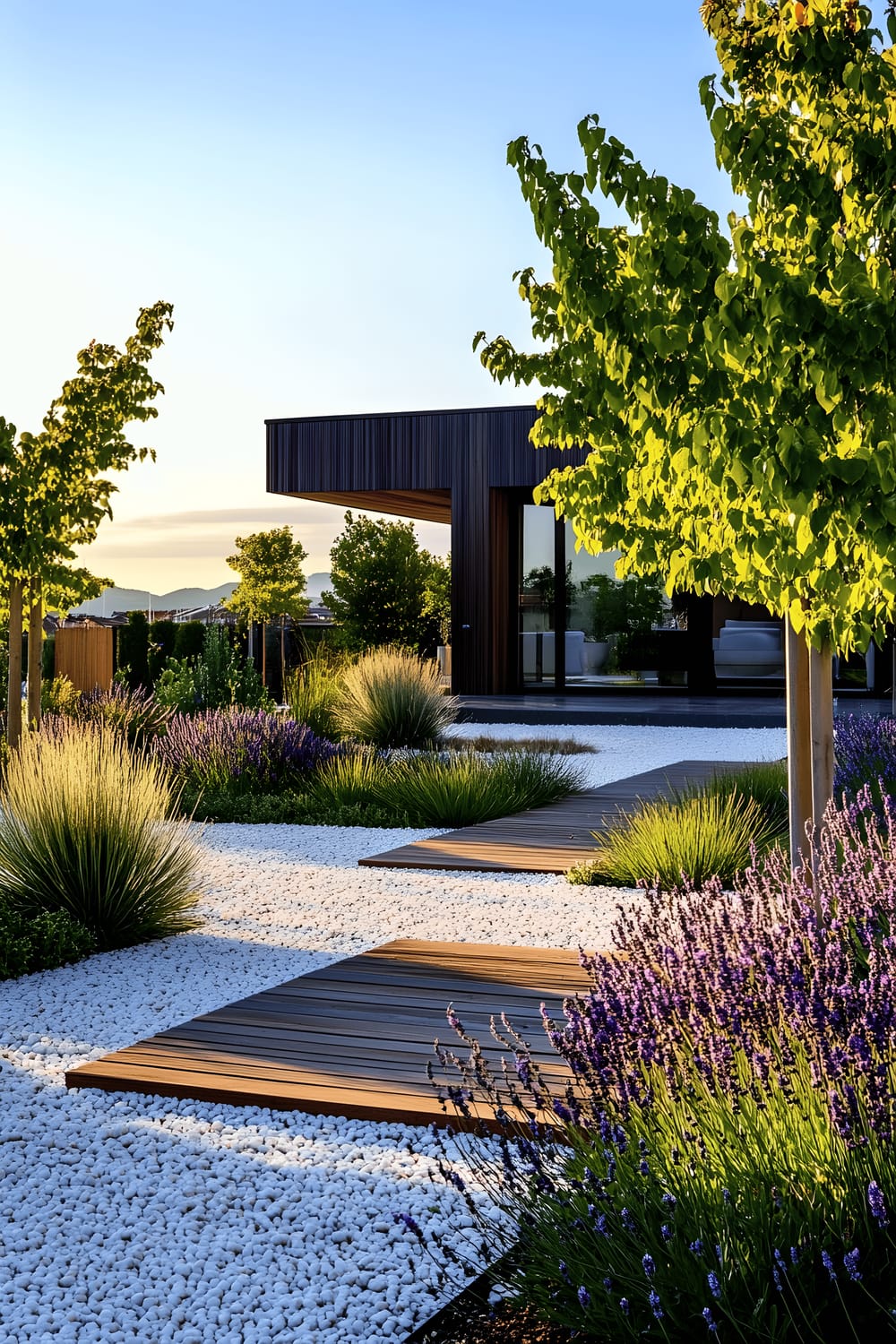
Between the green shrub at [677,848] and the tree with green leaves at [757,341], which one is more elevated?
the tree with green leaves at [757,341]

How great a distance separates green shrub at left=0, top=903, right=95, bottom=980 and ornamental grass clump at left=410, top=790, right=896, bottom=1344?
2663mm

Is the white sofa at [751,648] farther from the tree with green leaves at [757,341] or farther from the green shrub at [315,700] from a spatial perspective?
the tree with green leaves at [757,341]

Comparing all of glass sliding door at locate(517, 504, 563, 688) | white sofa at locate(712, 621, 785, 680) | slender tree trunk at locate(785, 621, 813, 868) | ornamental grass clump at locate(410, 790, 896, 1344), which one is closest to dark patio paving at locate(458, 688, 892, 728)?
white sofa at locate(712, 621, 785, 680)

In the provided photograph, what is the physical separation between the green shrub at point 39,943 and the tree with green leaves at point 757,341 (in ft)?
8.07

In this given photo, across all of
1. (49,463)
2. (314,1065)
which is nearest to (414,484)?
(49,463)

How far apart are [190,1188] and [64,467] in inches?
295

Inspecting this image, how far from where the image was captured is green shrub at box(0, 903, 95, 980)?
462 centimetres

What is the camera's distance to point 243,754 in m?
9.28

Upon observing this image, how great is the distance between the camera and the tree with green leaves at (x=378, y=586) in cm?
1977

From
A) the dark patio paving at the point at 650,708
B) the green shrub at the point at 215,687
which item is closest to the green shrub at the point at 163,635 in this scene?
the dark patio paving at the point at 650,708

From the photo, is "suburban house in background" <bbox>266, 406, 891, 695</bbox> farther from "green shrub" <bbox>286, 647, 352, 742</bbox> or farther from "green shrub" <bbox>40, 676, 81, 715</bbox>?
"green shrub" <bbox>40, 676, 81, 715</bbox>

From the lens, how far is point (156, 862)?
522 centimetres

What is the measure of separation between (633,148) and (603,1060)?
2397 mm

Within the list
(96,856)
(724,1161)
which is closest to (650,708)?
(96,856)
